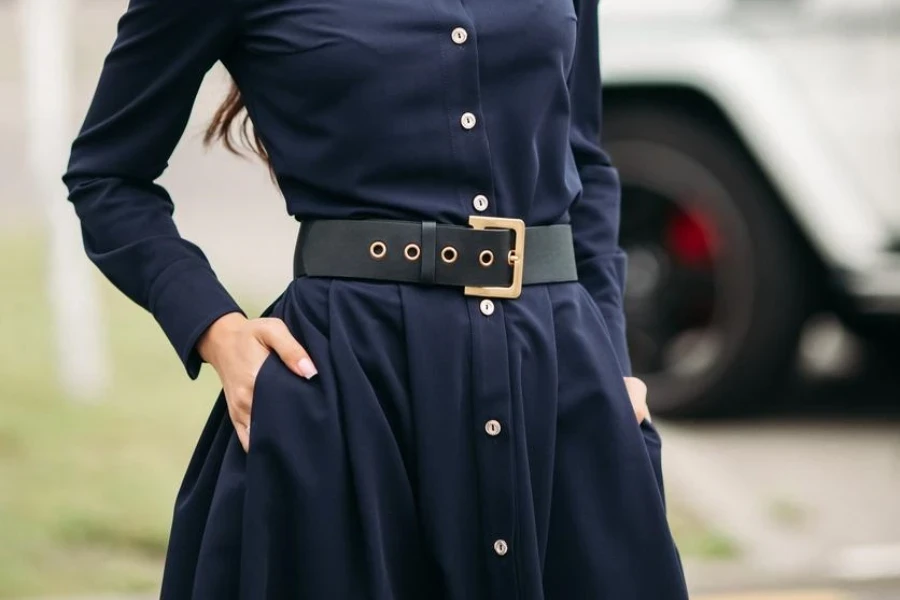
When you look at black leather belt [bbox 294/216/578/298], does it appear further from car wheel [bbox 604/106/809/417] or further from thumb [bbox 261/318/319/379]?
car wheel [bbox 604/106/809/417]

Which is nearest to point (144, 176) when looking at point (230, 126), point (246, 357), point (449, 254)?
point (230, 126)

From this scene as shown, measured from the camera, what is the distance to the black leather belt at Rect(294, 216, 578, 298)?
1909 mm

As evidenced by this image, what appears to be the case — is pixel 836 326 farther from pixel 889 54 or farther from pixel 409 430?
pixel 409 430

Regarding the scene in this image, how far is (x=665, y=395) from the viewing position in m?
5.20

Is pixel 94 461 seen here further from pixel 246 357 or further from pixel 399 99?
pixel 399 99

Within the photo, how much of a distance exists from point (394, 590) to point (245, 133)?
2.00 ft

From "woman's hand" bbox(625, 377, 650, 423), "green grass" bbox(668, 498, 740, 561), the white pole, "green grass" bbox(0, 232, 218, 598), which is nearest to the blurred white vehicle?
"green grass" bbox(668, 498, 740, 561)

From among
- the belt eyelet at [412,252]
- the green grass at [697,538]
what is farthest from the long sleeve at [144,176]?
the green grass at [697,538]

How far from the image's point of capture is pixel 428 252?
191 centimetres

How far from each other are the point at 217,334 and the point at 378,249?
22cm

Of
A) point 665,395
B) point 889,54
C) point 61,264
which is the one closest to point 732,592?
point 665,395

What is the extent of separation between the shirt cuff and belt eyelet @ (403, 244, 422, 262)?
231 millimetres

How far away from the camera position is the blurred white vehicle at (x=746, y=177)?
4.95 metres

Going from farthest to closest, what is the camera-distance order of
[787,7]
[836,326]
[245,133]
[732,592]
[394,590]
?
[836,326]
[787,7]
[732,592]
[245,133]
[394,590]
